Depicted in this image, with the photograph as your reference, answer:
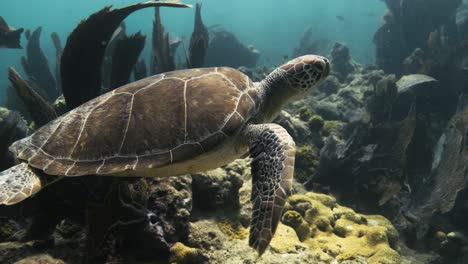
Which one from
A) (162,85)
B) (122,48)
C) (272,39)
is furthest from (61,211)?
(272,39)

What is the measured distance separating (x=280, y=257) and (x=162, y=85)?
2142 mm

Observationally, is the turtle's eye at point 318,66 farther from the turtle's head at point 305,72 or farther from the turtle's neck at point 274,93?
the turtle's neck at point 274,93

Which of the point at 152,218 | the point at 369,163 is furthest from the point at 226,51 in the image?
the point at 152,218

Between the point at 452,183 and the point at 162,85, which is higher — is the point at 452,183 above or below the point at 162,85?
below

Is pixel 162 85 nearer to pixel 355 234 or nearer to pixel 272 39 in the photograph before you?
pixel 355 234

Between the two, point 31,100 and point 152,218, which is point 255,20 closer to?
point 31,100

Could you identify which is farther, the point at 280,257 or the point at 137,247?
the point at 280,257

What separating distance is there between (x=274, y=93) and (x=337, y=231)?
2.03 meters

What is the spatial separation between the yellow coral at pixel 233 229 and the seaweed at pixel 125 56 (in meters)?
3.11

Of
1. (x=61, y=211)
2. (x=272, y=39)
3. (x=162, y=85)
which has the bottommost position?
(x=272, y=39)

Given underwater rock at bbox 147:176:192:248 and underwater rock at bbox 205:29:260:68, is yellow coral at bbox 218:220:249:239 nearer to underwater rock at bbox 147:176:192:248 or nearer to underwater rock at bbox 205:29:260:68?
underwater rock at bbox 147:176:192:248

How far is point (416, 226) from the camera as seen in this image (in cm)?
481

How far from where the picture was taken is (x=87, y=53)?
4.22 m

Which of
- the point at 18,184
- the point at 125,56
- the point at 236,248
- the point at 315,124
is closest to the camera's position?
the point at 18,184
